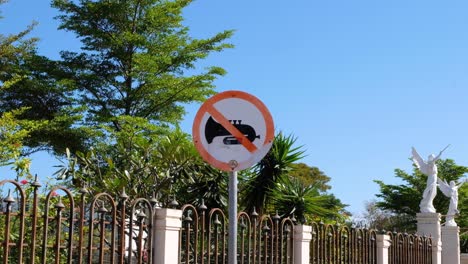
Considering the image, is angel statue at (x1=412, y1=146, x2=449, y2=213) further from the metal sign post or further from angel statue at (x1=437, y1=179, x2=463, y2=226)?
the metal sign post

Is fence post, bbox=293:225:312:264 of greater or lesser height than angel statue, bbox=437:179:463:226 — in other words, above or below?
below

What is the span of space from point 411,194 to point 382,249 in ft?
107

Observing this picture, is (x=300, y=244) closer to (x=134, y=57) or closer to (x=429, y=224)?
(x=429, y=224)

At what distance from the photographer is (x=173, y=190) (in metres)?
14.1

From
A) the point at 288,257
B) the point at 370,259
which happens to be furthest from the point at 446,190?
the point at 288,257

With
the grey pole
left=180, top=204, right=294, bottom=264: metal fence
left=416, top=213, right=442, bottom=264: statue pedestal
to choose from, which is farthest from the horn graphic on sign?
left=416, top=213, right=442, bottom=264: statue pedestal

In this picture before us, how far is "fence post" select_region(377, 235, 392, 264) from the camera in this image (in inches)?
463

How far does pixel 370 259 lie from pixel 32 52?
2276 cm

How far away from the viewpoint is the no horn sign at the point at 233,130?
5105 mm

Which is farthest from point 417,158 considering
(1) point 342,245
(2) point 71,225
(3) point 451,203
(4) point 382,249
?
(2) point 71,225

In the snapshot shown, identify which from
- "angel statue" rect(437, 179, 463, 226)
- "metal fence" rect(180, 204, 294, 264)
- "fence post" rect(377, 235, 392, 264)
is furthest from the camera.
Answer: "angel statue" rect(437, 179, 463, 226)

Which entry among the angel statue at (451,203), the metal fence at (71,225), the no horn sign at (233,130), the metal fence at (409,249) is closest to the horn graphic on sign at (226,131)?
the no horn sign at (233,130)

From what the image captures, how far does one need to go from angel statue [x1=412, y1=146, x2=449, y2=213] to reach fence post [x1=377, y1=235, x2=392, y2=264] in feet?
20.6

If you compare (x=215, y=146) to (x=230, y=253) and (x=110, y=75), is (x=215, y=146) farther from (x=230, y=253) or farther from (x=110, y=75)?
(x=110, y=75)
